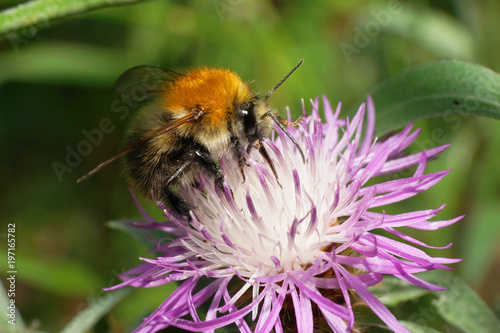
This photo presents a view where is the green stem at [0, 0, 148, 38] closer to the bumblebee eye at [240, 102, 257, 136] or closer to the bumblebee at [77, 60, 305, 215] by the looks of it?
the bumblebee at [77, 60, 305, 215]

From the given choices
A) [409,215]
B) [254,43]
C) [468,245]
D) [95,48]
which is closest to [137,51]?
[95,48]

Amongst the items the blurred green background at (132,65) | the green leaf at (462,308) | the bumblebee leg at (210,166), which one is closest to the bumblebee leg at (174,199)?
the bumblebee leg at (210,166)

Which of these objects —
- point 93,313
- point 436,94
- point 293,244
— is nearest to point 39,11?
point 93,313

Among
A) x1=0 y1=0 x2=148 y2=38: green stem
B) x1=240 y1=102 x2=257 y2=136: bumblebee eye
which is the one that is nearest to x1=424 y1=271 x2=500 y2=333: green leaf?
x1=240 y1=102 x2=257 y2=136: bumblebee eye

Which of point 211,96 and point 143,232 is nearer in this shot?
point 211,96

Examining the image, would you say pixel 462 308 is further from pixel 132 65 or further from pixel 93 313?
pixel 132 65

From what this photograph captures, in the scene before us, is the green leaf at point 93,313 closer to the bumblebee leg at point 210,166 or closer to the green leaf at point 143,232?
the green leaf at point 143,232

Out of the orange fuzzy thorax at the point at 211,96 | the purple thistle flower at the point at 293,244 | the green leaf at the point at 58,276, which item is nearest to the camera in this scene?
the purple thistle flower at the point at 293,244
